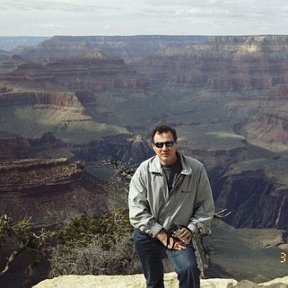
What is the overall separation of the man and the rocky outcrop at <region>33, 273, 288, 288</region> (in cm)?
320

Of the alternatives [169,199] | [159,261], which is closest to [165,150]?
[169,199]

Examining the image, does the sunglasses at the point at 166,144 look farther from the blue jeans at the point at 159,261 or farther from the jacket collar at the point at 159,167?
the blue jeans at the point at 159,261

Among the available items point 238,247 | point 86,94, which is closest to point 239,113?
point 86,94

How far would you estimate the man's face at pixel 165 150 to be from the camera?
7.43 metres

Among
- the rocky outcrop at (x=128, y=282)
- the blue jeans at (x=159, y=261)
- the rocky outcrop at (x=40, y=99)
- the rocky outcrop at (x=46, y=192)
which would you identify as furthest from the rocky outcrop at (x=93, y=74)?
the blue jeans at (x=159, y=261)

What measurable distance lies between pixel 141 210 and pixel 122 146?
10743 centimetres

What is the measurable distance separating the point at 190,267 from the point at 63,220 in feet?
125

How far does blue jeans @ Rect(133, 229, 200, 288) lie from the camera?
7508 mm

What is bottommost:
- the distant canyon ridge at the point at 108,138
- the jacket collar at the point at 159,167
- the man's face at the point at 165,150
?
the distant canyon ridge at the point at 108,138

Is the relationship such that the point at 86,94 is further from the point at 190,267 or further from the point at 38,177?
the point at 190,267

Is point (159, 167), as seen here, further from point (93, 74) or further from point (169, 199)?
point (93, 74)

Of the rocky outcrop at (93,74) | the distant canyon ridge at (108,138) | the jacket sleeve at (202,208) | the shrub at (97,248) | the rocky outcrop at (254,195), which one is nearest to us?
the jacket sleeve at (202,208)

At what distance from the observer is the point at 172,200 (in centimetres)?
743

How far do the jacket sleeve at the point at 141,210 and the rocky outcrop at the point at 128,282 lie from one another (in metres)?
3.61
